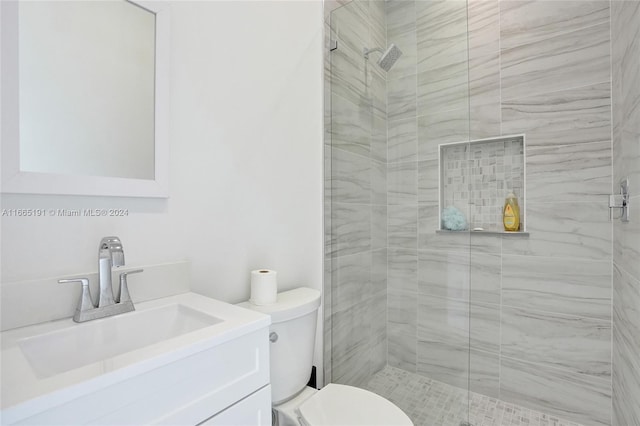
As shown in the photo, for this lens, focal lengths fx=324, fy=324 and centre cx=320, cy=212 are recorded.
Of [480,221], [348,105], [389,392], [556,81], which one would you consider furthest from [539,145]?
[389,392]

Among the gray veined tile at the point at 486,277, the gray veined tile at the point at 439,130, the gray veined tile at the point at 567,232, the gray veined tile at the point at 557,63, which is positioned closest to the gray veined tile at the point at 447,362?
the gray veined tile at the point at 486,277

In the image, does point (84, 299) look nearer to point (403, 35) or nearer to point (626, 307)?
point (403, 35)

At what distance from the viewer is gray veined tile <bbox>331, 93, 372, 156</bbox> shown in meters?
1.69

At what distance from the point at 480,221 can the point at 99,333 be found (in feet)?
6.57

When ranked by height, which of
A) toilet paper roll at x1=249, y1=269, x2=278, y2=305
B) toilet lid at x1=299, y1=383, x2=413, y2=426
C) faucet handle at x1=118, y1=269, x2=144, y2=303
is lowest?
toilet lid at x1=299, y1=383, x2=413, y2=426

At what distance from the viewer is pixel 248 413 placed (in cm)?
83

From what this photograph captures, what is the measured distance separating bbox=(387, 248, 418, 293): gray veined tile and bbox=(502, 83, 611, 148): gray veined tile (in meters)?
1.02

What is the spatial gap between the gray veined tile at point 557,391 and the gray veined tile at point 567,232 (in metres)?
0.66

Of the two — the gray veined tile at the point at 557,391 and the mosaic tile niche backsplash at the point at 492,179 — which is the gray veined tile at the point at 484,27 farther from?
the gray veined tile at the point at 557,391

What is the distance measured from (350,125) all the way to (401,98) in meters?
0.29

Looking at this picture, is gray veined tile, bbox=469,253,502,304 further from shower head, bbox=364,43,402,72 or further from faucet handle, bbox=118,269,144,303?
faucet handle, bbox=118,269,144,303

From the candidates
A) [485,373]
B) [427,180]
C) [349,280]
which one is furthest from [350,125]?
[485,373]

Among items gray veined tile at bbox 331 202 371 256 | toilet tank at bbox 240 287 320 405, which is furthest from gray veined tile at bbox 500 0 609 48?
toilet tank at bbox 240 287 320 405

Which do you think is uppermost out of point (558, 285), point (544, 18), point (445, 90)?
point (544, 18)
